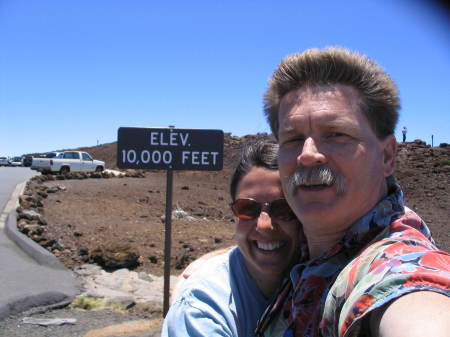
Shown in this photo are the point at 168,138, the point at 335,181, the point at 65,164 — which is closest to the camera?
the point at 335,181

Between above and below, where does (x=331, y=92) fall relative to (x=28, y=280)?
above

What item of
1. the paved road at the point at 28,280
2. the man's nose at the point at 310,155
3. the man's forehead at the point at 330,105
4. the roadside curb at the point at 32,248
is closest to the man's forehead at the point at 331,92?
the man's forehead at the point at 330,105

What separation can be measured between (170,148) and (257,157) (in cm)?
350

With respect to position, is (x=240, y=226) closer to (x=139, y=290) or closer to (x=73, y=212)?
(x=139, y=290)

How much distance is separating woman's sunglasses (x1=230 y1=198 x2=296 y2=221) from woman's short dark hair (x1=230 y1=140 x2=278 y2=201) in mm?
135

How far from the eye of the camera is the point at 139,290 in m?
7.34

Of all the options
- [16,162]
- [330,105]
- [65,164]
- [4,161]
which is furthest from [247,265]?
[16,162]

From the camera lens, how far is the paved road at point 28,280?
19.8 ft

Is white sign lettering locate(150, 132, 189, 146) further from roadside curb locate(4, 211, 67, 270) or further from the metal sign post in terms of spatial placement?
roadside curb locate(4, 211, 67, 270)

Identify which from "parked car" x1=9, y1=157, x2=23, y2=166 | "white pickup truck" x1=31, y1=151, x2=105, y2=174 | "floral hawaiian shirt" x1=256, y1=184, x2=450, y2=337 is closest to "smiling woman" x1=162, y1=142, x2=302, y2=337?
"floral hawaiian shirt" x1=256, y1=184, x2=450, y2=337

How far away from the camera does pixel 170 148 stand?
220 inches

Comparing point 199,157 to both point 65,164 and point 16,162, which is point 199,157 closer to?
point 65,164

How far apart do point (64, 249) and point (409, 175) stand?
21510 mm

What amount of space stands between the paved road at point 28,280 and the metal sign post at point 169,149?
5.83 feet
